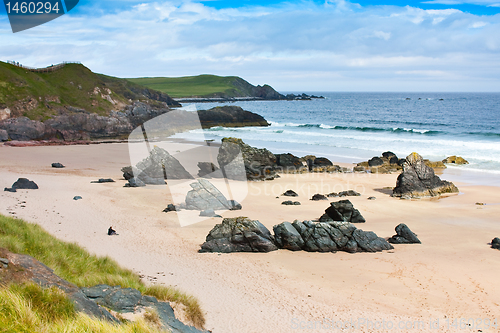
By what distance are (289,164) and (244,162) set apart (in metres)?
3.61

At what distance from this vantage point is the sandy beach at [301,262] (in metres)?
7.06

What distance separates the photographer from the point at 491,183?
69.0 ft

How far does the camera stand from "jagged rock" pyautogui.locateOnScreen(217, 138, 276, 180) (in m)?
21.6

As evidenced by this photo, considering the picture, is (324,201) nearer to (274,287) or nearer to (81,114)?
(274,287)

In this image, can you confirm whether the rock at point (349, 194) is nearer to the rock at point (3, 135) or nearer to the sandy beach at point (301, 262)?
the sandy beach at point (301, 262)

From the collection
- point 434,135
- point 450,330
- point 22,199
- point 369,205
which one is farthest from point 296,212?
point 434,135

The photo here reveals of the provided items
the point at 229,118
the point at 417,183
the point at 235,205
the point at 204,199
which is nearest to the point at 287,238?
the point at 235,205

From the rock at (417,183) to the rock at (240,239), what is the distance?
9718 millimetres

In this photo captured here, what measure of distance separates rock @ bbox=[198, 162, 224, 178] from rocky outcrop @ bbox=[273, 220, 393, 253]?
11187 millimetres

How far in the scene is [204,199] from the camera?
568 inches

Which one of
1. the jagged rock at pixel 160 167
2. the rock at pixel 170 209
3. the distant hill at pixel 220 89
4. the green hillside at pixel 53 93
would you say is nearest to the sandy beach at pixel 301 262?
the rock at pixel 170 209

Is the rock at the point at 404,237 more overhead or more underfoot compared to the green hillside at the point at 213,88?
more underfoot

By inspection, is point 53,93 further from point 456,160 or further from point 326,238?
point 326,238

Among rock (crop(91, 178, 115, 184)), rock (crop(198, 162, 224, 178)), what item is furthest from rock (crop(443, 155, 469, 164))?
rock (crop(91, 178, 115, 184))
